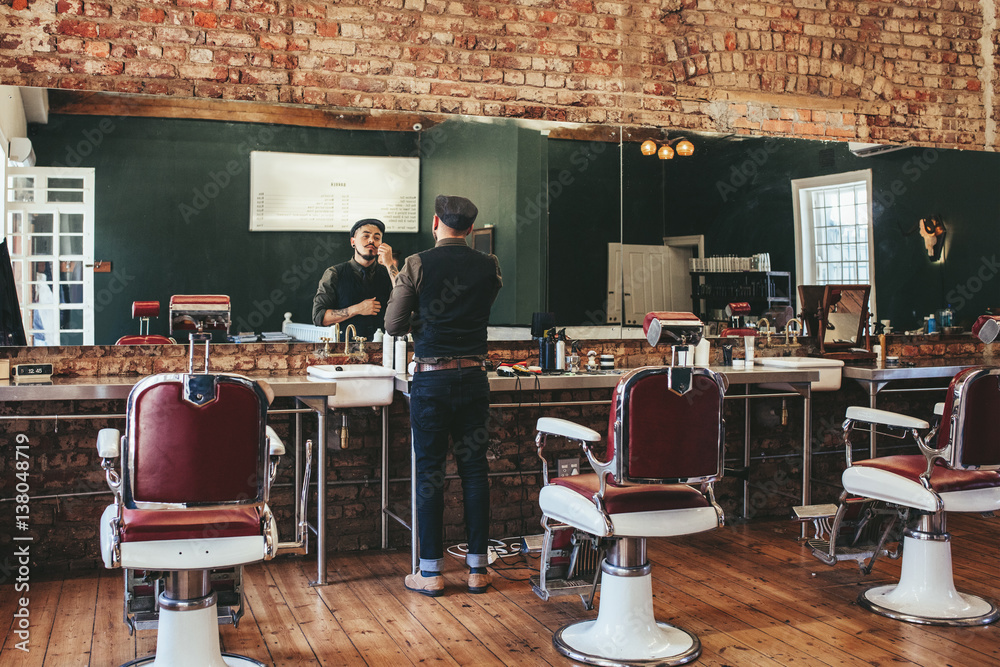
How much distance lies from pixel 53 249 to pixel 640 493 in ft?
9.18

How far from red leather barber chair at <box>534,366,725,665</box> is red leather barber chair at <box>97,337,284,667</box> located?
1.01 meters

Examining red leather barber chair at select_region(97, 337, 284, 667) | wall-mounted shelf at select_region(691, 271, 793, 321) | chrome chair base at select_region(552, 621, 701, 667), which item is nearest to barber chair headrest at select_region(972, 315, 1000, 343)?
wall-mounted shelf at select_region(691, 271, 793, 321)

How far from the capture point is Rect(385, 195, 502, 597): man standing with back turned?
11.7 ft

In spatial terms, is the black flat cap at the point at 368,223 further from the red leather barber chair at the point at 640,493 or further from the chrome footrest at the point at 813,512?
the chrome footrest at the point at 813,512

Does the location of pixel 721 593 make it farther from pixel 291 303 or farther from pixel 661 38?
pixel 661 38

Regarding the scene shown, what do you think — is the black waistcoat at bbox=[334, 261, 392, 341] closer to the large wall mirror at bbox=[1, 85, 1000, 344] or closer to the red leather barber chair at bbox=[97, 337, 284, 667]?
the large wall mirror at bbox=[1, 85, 1000, 344]

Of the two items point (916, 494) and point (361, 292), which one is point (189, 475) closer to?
point (361, 292)

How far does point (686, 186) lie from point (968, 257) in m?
2.06

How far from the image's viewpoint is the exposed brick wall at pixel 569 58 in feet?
13.5

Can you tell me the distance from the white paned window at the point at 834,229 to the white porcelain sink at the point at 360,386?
2.67 metres

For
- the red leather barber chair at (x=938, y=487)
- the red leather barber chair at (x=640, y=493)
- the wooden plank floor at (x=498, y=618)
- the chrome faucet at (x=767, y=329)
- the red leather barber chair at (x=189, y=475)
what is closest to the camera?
the red leather barber chair at (x=189, y=475)

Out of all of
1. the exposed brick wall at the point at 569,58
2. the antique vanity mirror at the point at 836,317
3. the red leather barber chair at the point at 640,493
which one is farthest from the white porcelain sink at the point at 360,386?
the antique vanity mirror at the point at 836,317

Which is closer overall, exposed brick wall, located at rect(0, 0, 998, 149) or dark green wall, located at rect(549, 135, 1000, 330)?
exposed brick wall, located at rect(0, 0, 998, 149)

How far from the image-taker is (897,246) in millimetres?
5516
